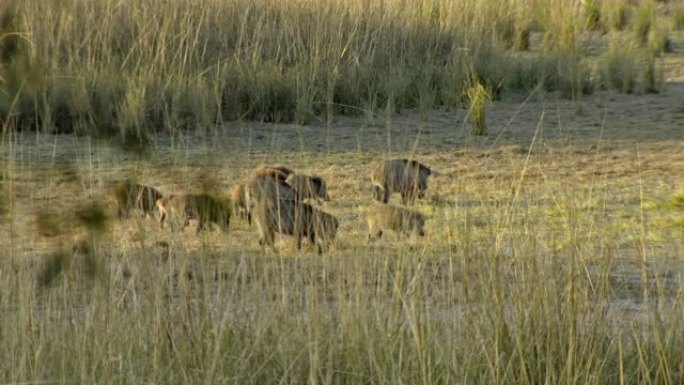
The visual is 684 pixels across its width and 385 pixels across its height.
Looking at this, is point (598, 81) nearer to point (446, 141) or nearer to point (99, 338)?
point (446, 141)

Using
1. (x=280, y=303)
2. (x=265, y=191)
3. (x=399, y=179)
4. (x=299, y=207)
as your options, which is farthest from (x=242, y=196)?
(x=399, y=179)

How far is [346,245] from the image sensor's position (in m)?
5.54

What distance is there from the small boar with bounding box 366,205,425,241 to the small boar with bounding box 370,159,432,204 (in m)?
0.49

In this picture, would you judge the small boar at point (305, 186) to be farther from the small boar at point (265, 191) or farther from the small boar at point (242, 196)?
the small boar at point (242, 196)

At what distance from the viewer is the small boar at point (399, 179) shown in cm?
693

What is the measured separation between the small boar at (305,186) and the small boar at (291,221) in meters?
0.19

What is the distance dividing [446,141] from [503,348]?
5760 mm

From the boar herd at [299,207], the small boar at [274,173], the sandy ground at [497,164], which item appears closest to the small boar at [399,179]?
the boar herd at [299,207]

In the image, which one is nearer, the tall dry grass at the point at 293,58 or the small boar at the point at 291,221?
the small boar at the point at 291,221

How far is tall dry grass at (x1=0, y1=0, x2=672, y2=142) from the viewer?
8.90 metres

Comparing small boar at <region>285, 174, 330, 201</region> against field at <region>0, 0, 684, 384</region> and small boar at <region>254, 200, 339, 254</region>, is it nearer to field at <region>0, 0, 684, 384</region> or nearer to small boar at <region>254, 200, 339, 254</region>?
small boar at <region>254, 200, 339, 254</region>

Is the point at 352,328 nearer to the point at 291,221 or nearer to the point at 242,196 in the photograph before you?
the point at 242,196

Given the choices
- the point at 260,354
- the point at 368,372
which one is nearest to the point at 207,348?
the point at 260,354

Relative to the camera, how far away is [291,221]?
5.66 metres
